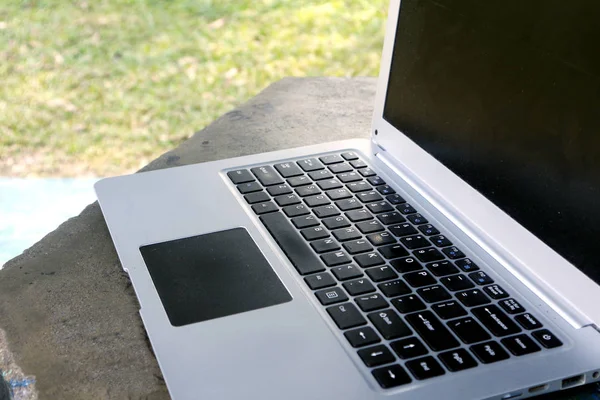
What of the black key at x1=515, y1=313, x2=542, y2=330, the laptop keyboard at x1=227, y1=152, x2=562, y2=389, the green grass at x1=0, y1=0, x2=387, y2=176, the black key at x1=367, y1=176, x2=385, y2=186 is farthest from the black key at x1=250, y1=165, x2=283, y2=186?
the green grass at x1=0, y1=0, x2=387, y2=176

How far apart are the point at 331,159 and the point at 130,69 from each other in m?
2.11

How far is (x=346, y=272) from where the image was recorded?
65 centimetres

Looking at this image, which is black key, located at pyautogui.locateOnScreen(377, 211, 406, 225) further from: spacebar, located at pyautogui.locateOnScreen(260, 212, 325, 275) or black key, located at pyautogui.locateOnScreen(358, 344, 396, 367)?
black key, located at pyautogui.locateOnScreen(358, 344, 396, 367)

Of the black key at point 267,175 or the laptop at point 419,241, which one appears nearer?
the laptop at point 419,241

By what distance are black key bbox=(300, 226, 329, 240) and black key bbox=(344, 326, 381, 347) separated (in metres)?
0.15

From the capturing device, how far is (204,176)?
838 mm

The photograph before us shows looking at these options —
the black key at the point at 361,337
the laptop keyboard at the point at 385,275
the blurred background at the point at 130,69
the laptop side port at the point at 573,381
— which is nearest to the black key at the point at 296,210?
the laptop keyboard at the point at 385,275

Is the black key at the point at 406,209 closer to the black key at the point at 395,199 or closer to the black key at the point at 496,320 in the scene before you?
the black key at the point at 395,199

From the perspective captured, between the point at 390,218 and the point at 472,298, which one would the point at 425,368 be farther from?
the point at 390,218

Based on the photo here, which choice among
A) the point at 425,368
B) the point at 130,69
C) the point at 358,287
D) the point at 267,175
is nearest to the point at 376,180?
the point at 267,175

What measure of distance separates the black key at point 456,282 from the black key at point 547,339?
0.08m

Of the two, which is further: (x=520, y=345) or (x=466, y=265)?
(x=466, y=265)

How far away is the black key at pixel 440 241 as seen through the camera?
2.33 ft

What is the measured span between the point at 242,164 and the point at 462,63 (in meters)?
0.29
